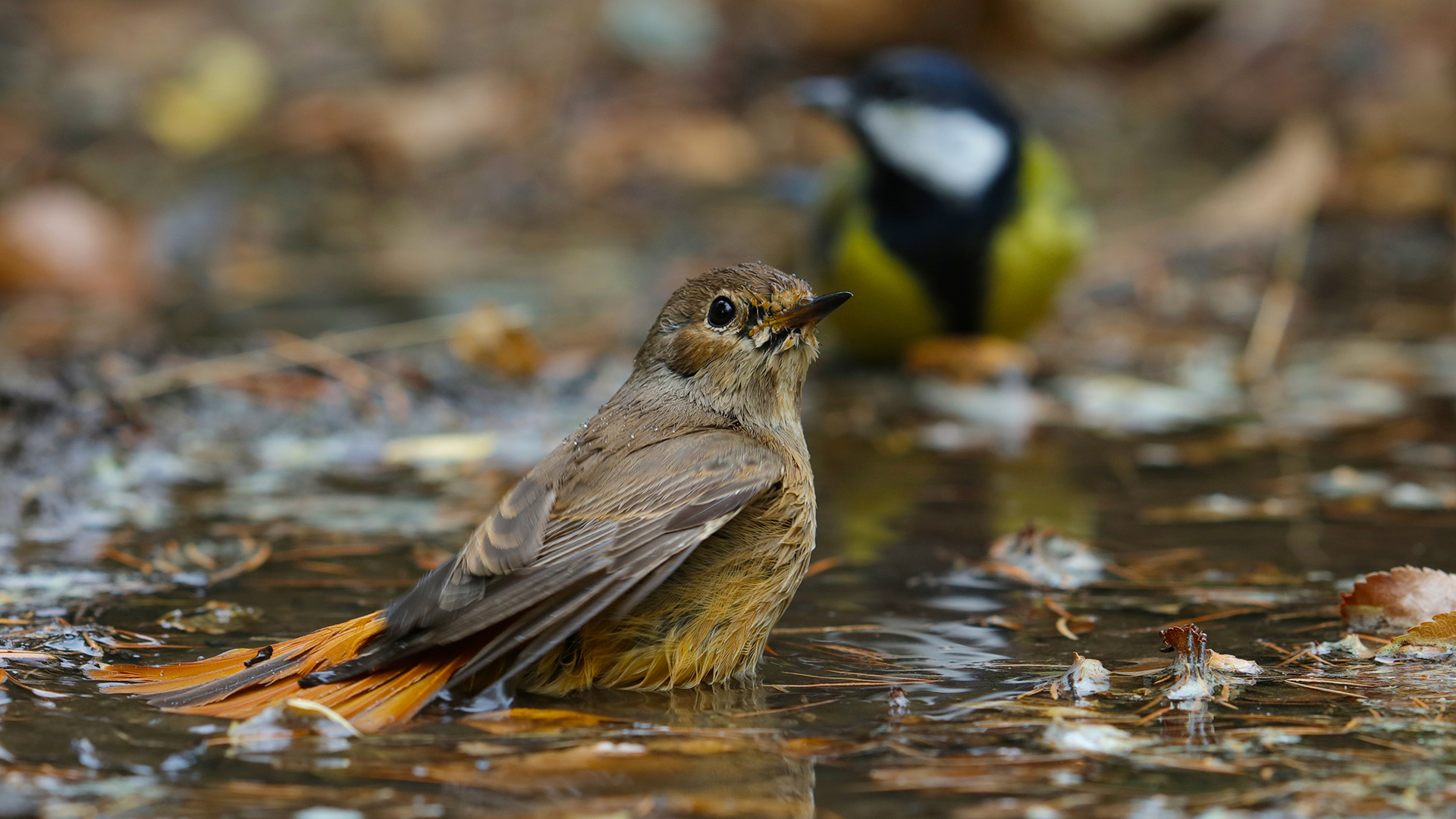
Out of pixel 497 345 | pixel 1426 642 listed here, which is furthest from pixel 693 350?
pixel 497 345

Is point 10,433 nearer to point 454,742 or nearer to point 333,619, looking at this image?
point 333,619

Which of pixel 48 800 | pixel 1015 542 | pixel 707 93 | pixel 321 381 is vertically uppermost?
pixel 707 93

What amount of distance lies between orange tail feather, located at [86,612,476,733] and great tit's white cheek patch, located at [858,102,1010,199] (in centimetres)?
380

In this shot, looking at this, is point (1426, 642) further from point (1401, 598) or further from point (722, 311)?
point (722, 311)

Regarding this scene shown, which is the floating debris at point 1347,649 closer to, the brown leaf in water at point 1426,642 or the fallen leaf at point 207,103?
the brown leaf in water at point 1426,642

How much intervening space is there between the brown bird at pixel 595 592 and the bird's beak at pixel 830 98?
3171mm

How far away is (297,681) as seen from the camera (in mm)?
2471

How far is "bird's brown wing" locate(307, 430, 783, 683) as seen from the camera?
7.98 ft

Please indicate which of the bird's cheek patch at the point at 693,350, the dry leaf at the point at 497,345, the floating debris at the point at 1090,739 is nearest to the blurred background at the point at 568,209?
the dry leaf at the point at 497,345

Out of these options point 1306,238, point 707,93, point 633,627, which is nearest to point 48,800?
point 633,627

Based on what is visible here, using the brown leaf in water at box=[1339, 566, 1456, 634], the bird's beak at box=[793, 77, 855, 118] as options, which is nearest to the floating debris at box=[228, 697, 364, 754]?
the brown leaf in water at box=[1339, 566, 1456, 634]

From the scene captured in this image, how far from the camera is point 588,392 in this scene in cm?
541

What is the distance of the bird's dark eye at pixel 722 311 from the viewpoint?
3.18 metres

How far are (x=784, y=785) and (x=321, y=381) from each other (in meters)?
3.49
